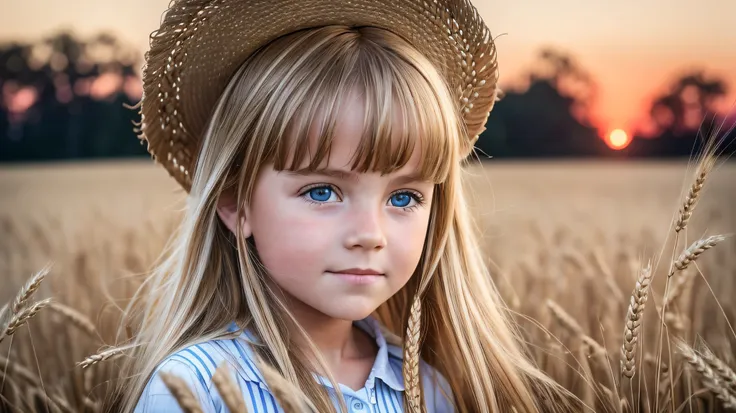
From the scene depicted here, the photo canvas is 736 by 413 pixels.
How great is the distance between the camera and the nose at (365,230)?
1.61 m

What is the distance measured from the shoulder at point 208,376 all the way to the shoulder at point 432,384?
0.47 m

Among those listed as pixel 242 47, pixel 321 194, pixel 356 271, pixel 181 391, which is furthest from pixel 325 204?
pixel 181 391

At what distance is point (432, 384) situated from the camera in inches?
80.3

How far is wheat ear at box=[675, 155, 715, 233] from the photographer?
168cm

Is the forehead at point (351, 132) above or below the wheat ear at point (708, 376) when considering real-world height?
above

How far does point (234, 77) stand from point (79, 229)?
3987 millimetres

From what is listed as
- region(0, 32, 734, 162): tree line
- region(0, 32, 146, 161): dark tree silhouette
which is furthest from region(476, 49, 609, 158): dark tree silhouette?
region(0, 32, 146, 161): dark tree silhouette

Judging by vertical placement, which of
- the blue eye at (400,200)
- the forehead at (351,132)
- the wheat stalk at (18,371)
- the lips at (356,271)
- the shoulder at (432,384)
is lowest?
the wheat stalk at (18,371)

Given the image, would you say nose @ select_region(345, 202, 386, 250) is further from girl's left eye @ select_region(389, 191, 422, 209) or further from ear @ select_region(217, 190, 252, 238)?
ear @ select_region(217, 190, 252, 238)

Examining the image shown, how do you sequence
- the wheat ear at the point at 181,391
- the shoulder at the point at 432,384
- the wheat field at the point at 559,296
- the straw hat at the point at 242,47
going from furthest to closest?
the shoulder at the point at 432,384, the straw hat at the point at 242,47, the wheat field at the point at 559,296, the wheat ear at the point at 181,391

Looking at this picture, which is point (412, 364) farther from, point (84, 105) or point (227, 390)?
point (84, 105)

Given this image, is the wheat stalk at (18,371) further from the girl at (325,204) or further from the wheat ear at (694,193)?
the wheat ear at (694,193)

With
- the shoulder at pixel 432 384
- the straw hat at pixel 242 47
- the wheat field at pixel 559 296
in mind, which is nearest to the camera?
the wheat field at pixel 559 296

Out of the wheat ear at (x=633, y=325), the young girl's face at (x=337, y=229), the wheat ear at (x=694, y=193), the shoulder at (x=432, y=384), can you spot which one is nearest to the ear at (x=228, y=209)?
the young girl's face at (x=337, y=229)
